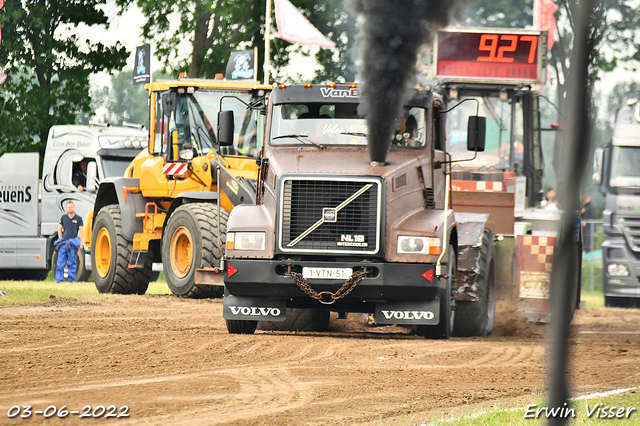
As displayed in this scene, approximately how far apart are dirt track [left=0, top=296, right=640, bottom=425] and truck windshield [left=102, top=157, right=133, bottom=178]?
40.4 feet

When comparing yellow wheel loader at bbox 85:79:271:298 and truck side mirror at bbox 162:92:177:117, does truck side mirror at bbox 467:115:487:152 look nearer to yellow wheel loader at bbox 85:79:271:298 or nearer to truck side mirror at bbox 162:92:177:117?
yellow wheel loader at bbox 85:79:271:298

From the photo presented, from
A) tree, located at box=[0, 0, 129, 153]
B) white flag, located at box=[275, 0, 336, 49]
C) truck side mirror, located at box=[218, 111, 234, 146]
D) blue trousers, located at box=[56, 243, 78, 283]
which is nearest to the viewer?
truck side mirror, located at box=[218, 111, 234, 146]

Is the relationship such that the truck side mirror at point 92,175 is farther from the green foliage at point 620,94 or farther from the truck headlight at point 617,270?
the green foliage at point 620,94

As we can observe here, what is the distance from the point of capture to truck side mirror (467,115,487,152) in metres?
10.5

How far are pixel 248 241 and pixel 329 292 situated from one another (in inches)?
39.3

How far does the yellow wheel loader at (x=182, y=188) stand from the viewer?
14.9 metres

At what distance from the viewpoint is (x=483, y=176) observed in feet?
45.2

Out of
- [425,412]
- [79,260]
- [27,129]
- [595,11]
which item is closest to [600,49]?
[595,11]

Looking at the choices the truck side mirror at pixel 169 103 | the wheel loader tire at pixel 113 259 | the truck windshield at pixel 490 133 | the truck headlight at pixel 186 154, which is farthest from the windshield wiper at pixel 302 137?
the wheel loader tire at pixel 113 259

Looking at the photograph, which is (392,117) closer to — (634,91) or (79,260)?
(634,91)

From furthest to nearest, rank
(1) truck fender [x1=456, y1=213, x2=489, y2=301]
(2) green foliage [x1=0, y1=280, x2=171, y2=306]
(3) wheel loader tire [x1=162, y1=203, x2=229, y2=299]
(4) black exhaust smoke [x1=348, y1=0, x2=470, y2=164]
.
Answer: (2) green foliage [x1=0, y1=280, x2=171, y2=306] < (3) wheel loader tire [x1=162, y1=203, x2=229, y2=299] < (1) truck fender [x1=456, y1=213, x2=489, y2=301] < (4) black exhaust smoke [x1=348, y1=0, x2=470, y2=164]

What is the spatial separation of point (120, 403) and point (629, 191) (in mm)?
15230

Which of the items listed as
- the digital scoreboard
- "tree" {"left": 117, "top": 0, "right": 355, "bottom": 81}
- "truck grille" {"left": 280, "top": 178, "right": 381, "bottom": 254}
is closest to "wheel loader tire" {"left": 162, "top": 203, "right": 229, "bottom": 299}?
the digital scoreboard

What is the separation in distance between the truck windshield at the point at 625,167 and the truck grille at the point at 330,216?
10402mm
